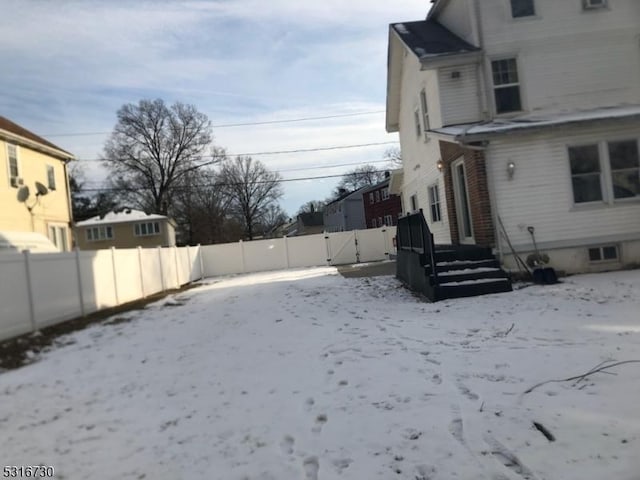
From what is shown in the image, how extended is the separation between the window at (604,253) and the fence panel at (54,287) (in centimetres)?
1151

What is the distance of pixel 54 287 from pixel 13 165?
35.7ft

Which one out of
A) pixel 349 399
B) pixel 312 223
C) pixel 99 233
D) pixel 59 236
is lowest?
pixel 349 399

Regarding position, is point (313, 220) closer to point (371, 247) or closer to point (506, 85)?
point (371, 247)

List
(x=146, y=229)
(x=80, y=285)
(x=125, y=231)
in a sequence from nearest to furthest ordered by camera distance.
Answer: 1. (x=80, y=285)
2. (x=146, y=229)
3. (x=125, y=231)

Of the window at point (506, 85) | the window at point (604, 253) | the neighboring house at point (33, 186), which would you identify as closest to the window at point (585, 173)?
the window at point (604, 253)

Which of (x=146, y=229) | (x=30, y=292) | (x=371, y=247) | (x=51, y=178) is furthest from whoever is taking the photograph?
(x=146, y=229)

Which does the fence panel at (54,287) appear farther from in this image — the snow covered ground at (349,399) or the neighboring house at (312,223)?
the neighboring house at (312,223)

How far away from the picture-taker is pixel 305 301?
34.2 ft

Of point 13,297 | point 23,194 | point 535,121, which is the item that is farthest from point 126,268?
point 535,121

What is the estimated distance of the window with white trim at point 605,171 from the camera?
36.0 ft

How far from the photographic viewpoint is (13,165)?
1812cm

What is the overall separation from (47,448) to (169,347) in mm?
3255

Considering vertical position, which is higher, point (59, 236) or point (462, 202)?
point (59, 236)

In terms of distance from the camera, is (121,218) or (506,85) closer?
(506,85)
